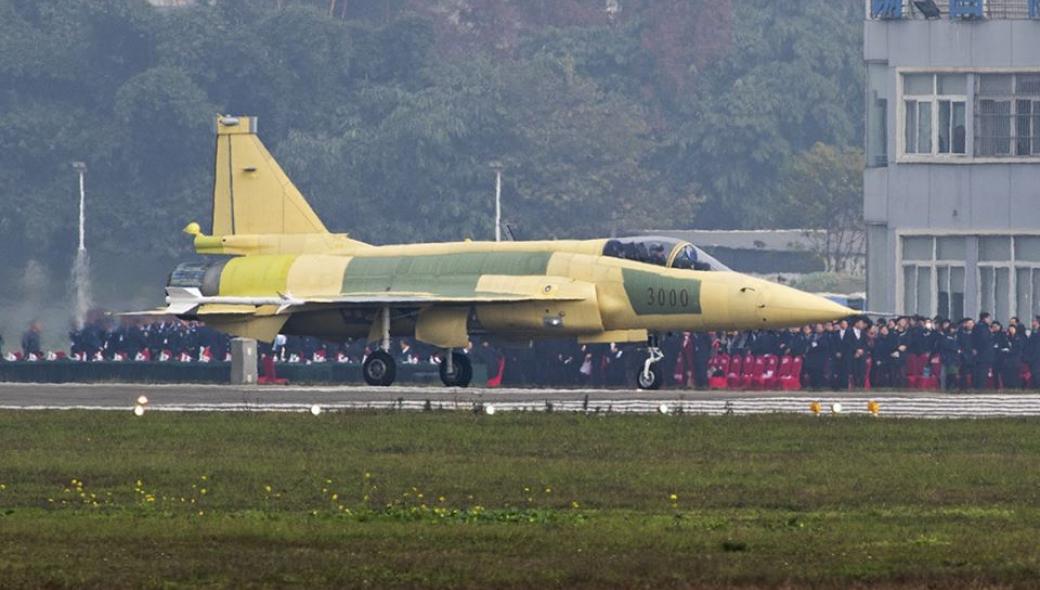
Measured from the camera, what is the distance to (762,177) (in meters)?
98.5

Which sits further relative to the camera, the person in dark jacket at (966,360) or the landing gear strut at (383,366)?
the person in dark jacket at (966,360)

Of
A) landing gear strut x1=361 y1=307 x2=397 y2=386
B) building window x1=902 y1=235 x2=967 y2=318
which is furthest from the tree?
landing gear strut x1=361 y1=307 x2=397 y2=386

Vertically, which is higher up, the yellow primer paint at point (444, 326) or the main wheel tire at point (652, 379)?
the yellow primer paint at point (444, 326)

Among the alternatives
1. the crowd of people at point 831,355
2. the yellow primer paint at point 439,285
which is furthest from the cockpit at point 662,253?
the crowd of people at point 831,355

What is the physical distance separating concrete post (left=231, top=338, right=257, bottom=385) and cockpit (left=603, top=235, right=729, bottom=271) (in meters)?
8.11

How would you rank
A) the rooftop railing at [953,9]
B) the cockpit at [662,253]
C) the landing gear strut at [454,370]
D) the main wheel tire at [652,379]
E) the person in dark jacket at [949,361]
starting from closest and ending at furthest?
1. the cockpit at [662,253]
2. the main wheel tire at [652,379]
3. the landing gear strut at [454,370]
4. the person in dark jacket at [949,361]
5. the rooftop railing at [953,9]

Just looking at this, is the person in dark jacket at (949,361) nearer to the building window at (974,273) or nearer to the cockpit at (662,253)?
the cockpit at (662,253)

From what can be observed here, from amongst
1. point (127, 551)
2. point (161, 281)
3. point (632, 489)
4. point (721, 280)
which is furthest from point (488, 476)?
point (161, 281)

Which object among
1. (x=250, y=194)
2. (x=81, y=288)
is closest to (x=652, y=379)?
(x=250, y=194)

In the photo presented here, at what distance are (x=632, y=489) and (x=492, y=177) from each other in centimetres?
7052

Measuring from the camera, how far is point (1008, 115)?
2140 inches

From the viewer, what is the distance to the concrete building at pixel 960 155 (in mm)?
53812

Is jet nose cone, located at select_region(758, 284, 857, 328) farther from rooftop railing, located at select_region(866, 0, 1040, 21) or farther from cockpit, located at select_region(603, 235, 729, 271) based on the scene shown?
rooftop railing, located at select_region(866, 0, 1040, 21)

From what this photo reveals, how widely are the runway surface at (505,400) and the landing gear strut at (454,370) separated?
40 centimetres
